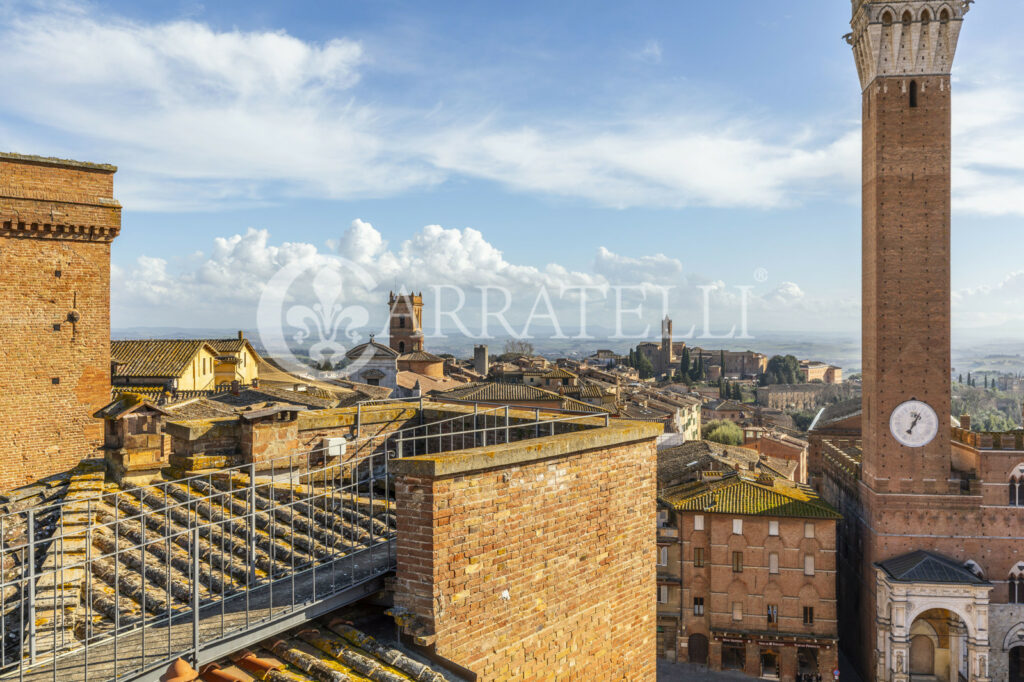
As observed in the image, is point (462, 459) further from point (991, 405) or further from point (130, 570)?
point (991, 405)

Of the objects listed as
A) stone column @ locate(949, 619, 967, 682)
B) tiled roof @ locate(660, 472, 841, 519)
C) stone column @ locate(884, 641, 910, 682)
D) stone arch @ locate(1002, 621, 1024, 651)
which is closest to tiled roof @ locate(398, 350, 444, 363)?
tiled roof @ locate(660, 472, 841, 519)

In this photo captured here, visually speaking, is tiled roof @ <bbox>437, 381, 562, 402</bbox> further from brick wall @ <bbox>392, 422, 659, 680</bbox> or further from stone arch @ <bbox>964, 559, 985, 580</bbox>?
brick wall @ <bbox>392, 422, 659, 680</bbox>

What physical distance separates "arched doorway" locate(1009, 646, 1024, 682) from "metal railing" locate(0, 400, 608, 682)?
29986mm

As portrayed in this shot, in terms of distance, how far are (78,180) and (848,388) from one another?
413ft

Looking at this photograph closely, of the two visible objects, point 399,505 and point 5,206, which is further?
point 5,206

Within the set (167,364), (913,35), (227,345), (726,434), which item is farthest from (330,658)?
(726,434)

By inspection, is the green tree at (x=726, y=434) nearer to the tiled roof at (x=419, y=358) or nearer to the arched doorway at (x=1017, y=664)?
the tiled roof at (x=419, y=358)

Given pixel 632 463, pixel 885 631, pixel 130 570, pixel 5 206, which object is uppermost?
pixel 5 206

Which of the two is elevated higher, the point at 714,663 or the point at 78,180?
the point at 78,180

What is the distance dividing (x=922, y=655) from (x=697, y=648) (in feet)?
28.0

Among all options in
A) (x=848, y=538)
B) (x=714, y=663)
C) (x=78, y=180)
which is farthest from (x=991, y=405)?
(x=78, y=180)

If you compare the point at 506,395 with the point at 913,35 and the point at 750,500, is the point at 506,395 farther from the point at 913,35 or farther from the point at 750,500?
the point at 913,35

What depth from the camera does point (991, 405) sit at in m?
104

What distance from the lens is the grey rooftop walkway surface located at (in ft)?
12.6
